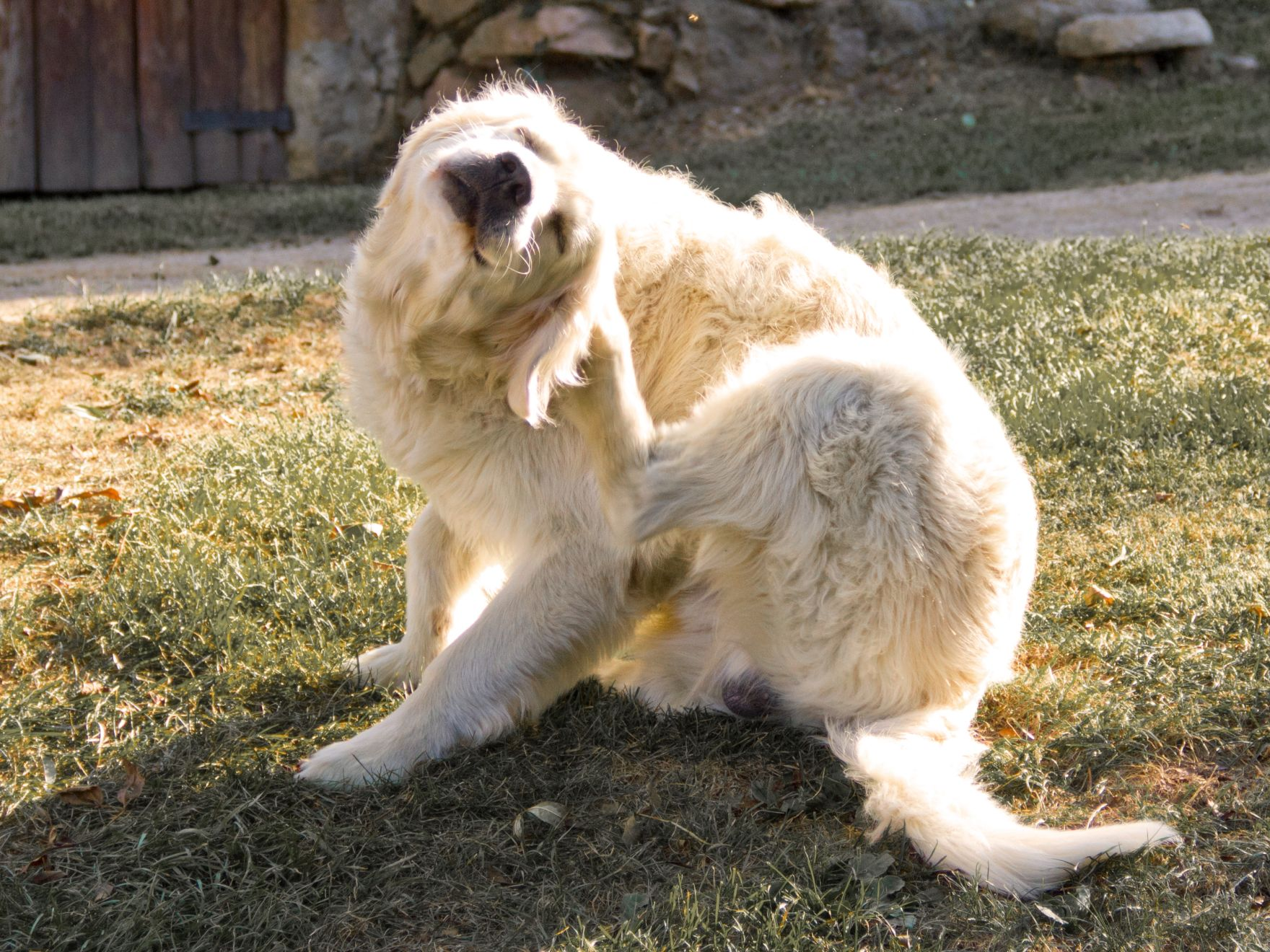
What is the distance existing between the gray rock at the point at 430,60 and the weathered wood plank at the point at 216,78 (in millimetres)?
1565

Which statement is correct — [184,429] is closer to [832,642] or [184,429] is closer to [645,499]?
[645,499]

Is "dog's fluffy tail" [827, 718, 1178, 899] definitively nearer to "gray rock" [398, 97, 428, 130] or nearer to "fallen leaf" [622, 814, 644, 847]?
"fallen leaf" [622, 814, 644, 847]

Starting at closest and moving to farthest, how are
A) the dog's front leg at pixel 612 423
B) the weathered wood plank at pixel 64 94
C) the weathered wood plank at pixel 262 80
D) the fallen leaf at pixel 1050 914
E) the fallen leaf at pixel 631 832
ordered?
the fallen leaf at pixel 1050 914 < the fallen leaf at pixel 631 832 < the dog's front leg at pixel 612 423 < the weathered wood plank at pixel 64 94 < the weathered wood plank at pixel 262 80

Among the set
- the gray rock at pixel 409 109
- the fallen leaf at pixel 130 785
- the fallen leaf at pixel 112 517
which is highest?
the gray rock at pixel 409 109

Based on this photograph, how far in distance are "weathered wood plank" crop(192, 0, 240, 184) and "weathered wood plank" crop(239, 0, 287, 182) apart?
2.7 inches

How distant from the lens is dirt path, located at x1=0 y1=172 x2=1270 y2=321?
25.5 feet

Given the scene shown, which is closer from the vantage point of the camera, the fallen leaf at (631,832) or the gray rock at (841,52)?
the fallen leaf at (631,832)

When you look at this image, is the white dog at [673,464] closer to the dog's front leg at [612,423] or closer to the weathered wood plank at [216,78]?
the dog's front leg at [612,423]

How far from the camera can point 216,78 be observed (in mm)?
11336

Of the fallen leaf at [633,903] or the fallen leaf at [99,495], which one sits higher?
the fallen leaf at [633,903]

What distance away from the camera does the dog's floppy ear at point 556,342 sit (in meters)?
2.77

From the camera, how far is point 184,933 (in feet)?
8.02

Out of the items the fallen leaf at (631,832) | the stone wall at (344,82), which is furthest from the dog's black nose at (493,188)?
the stone wall at (344,82)

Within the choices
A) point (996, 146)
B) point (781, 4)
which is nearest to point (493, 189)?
point (996, 146)
